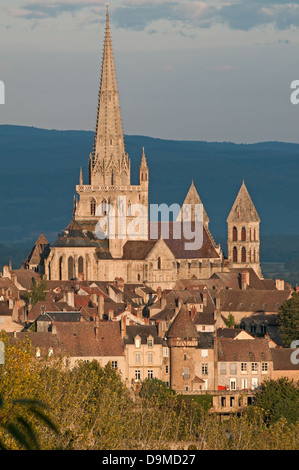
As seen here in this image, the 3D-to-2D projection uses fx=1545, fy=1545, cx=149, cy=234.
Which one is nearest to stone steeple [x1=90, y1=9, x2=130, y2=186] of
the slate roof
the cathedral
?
the cathedral

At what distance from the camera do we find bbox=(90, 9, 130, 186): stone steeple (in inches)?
6432

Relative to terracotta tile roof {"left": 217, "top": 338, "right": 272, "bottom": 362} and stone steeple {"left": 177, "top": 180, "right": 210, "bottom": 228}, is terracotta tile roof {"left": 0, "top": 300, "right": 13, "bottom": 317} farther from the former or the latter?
stone steeple {"left": 177, "top": 180, "right": 210, "bottom": 228}

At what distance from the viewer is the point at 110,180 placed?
162750 mm

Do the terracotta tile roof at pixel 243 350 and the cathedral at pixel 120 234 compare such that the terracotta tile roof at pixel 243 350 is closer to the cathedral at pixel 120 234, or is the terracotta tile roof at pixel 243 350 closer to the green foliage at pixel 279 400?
the green foliage at pixel 279 400

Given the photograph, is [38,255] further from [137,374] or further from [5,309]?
[137,374]

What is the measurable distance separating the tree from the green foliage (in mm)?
14288

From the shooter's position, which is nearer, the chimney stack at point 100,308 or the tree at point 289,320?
the tree at point 289,320

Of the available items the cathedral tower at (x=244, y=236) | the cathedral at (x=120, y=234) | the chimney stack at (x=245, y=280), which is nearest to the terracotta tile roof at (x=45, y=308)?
the chimney stack at (x=245, y=280)

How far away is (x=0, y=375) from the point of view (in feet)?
190

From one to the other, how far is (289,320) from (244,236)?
63.5 metres

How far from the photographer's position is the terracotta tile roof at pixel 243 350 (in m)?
94.4

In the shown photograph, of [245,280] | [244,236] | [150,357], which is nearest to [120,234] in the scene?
[245,280]

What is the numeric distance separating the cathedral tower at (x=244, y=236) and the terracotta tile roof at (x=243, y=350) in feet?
230
